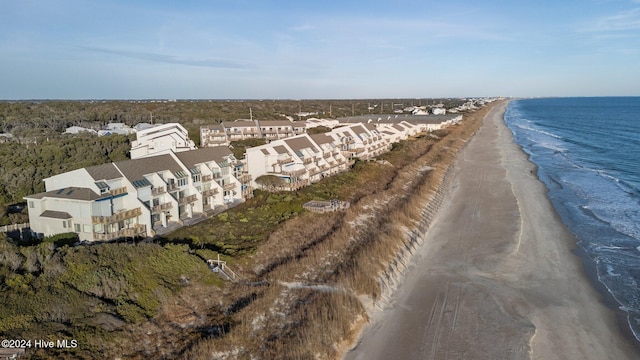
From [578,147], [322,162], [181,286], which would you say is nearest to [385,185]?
[322,162]

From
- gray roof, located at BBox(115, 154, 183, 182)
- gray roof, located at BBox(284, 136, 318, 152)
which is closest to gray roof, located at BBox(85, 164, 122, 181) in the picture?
gray roof, located at BBox(115, 154, 183, 182)

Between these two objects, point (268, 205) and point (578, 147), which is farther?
point (578, 147)

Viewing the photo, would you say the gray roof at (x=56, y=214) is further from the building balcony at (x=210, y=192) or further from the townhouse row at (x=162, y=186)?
the building balcony at (x=210, y=192)

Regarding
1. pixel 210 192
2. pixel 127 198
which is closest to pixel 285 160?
pixel 210 192

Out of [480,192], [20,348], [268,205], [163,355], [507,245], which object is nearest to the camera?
[20,348]

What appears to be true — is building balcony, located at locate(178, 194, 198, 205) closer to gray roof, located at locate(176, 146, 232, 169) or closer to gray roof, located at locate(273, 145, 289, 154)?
gray roof, located at locate(176, 146, 232, 169)

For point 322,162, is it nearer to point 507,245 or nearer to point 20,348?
point 507,245

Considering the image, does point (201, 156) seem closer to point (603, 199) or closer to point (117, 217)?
point (117, 217)
